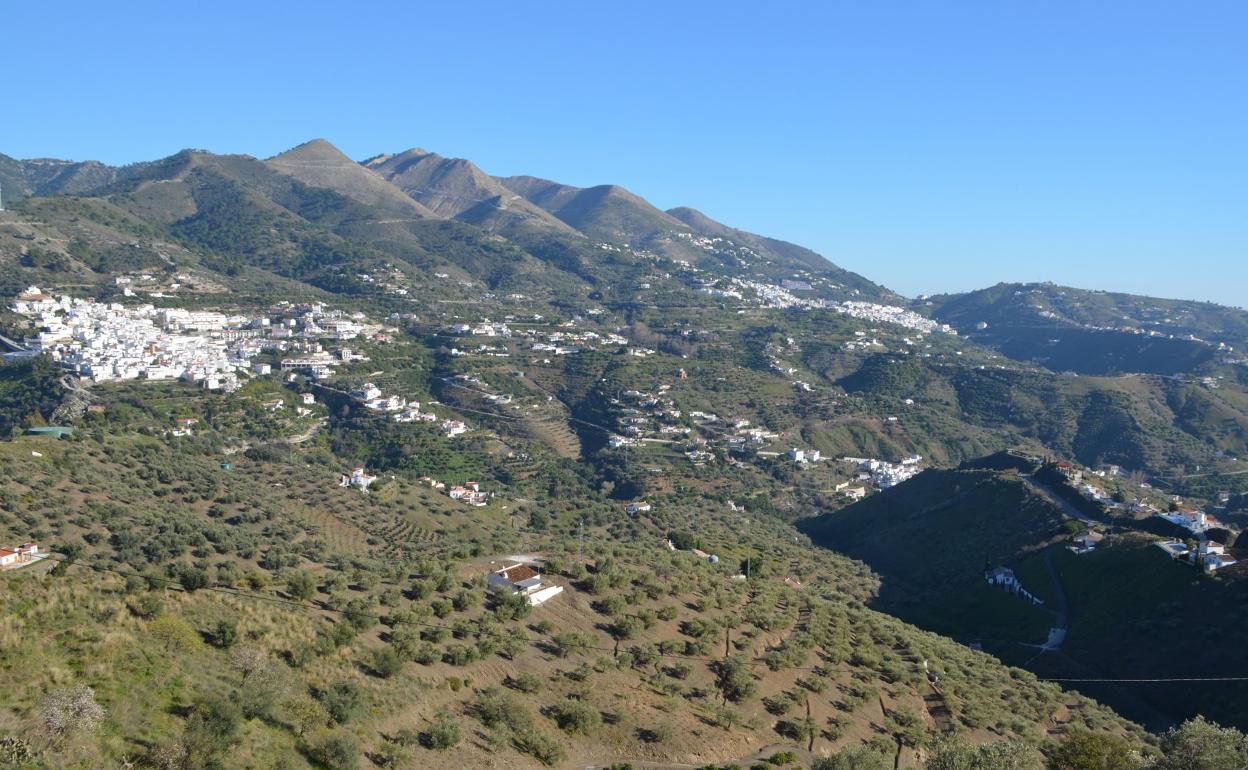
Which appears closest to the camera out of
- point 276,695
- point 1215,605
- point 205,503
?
point 276,695

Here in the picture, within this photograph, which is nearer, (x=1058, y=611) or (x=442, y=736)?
(x=442, y=736)

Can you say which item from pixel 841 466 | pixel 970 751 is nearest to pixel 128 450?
pixel 970 751

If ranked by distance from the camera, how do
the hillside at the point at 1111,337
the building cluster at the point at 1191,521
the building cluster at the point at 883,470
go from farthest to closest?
the hillside at the point at 1111,337
the building cluster at the point at 883,470
the building cluster at the point at 1191,521

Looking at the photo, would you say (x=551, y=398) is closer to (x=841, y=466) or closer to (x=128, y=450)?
(x=841, y=466)

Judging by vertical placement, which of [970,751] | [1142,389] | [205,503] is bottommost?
[205,503]

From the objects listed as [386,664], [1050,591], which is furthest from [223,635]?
[1050,591]

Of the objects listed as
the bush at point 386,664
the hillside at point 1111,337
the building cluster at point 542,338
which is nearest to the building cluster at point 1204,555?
the bush at point 386,664

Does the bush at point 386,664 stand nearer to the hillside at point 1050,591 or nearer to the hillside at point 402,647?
the hillside at point 402,647

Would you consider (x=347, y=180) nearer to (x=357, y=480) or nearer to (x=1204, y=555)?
(x=357, y=480)
